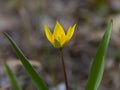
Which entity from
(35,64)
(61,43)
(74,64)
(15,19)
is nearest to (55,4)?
(15,19)

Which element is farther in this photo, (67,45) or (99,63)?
(67,45)

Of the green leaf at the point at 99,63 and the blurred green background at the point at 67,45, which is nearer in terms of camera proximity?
the green leaf at the point at 99,63

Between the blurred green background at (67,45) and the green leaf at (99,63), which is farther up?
the green leaf at (99,63)

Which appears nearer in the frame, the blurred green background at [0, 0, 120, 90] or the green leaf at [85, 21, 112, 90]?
the green leaf at [85, 21, 112, 90]

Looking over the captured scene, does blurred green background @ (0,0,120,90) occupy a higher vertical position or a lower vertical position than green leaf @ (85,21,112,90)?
lower

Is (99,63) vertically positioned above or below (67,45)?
above
